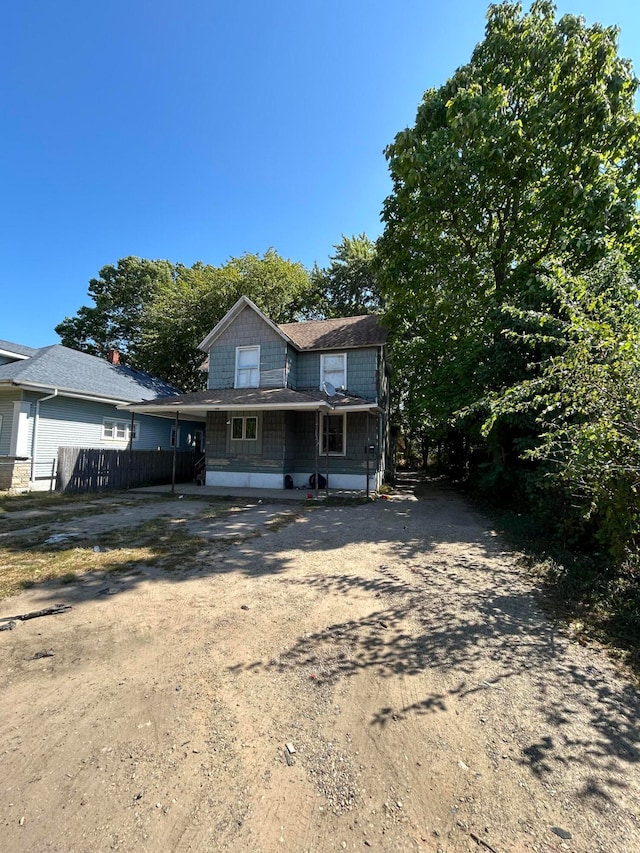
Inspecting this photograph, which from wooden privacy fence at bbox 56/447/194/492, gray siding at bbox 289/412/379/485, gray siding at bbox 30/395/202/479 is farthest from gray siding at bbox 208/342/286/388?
gray siding at bbox 30/395/202/479

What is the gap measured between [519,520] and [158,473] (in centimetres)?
1366

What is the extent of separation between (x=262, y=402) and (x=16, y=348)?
1231 centimetres

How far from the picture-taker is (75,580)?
15.7 ft

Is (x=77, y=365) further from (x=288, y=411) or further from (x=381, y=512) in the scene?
(x=381, y=512)

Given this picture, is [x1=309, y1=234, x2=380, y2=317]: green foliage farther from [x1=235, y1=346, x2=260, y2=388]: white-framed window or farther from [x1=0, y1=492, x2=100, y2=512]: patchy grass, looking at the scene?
[x1=0, y1=492, x2=100, y2=512]: patchy grass

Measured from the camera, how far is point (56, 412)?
14383mm

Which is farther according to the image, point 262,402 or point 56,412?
point 56,412

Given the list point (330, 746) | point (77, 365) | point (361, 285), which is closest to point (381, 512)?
point (330, 746)

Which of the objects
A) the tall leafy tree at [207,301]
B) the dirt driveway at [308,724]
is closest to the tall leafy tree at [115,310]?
the tall leafy tree at [207,301]

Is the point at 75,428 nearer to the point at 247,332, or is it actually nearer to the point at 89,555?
the point at 247,332

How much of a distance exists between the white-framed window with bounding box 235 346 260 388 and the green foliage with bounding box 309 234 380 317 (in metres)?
12.8

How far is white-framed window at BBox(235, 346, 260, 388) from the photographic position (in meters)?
15.1

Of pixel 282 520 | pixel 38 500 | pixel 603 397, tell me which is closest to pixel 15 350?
pixel 38 500

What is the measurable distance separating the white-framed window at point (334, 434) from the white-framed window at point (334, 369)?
1329 mm
